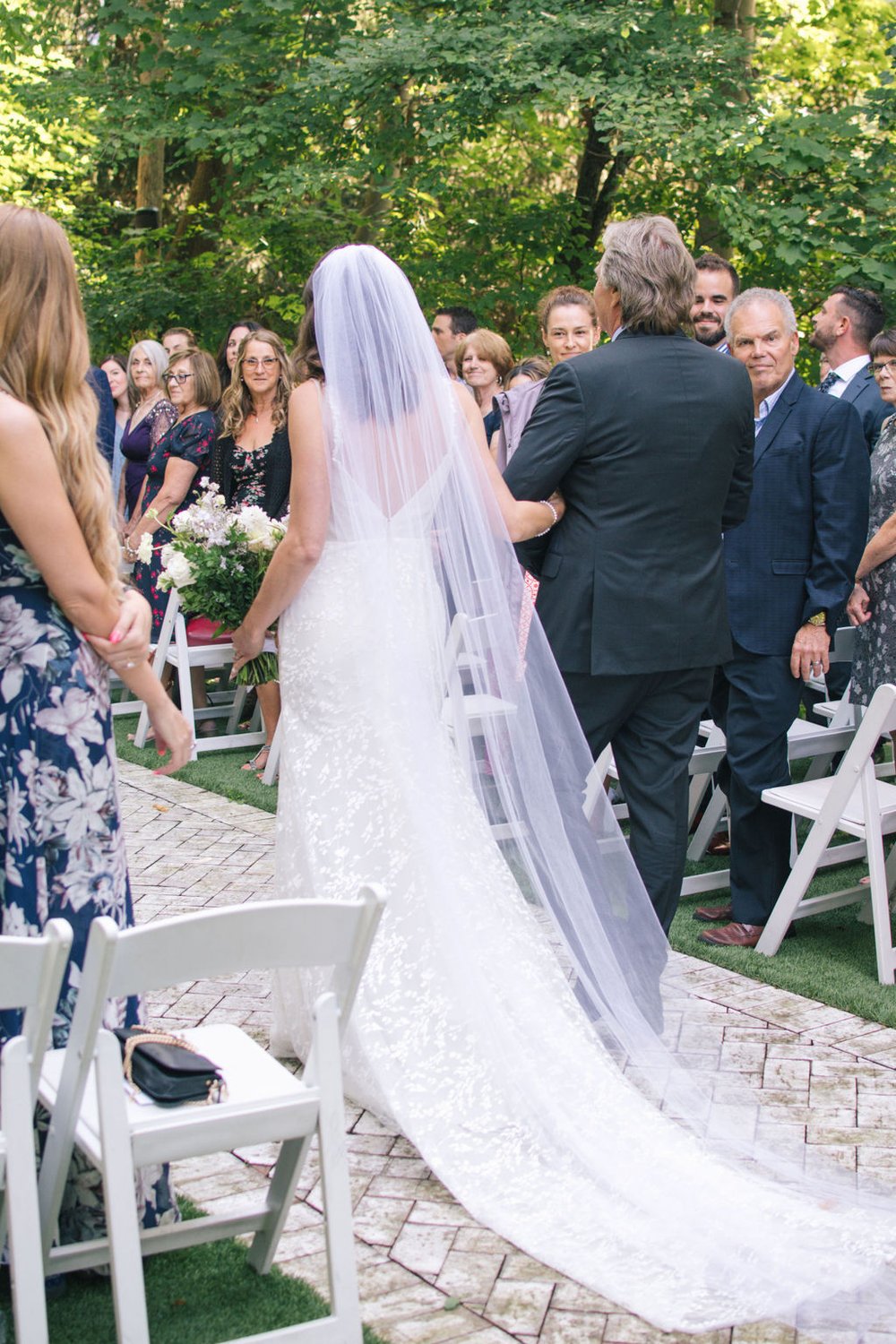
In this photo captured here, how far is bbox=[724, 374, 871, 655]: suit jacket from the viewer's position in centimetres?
501

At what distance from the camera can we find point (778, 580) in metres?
5.12

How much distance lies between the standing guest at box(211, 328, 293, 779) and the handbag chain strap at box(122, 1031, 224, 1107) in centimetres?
517

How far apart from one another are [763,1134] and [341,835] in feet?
4.48

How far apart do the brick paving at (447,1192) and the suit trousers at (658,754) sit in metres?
0.50

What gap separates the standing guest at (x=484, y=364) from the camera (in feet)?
26.7

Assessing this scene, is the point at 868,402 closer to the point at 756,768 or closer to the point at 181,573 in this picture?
the point at 756,768

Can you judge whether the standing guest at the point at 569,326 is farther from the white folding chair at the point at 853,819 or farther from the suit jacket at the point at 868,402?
the white folding chair at the point at 853,819

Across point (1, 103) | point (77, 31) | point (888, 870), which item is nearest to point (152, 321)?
point (1, 103)

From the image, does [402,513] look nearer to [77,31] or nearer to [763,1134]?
[763,1134]

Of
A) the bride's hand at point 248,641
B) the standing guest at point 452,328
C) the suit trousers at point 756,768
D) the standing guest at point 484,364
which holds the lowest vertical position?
the suit trousers at point 756,768

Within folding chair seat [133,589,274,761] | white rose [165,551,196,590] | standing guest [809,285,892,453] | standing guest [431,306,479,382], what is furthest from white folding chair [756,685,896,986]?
standing guest [431,306,479,382]

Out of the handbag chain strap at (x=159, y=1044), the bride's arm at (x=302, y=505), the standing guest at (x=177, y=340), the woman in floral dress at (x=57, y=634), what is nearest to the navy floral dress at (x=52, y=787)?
the woman in floral dress at (x=57, y=634)

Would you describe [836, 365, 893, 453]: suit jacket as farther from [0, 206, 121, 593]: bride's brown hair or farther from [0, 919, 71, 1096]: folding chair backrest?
[0, 919, 71, 1096]: folding chair backrest

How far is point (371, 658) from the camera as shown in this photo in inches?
161
